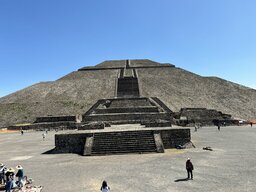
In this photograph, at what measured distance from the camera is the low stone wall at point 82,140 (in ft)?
68.7

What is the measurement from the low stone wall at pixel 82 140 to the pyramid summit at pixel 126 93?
25.9 metres

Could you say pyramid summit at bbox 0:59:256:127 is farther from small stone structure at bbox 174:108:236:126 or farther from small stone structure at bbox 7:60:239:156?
small stone structure at bbox 174:108:236:126

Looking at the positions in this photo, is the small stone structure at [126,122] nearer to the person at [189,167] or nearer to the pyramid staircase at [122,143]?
the pyramid staircase at [122,143]

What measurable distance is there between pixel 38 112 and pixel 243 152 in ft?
128

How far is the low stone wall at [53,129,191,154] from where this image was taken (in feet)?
68.7

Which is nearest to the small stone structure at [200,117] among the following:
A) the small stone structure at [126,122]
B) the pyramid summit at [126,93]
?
the small stone structure at [126,122]

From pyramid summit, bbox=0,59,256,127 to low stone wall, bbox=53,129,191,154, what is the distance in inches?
1020

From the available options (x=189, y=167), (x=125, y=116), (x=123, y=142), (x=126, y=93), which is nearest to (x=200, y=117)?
(x=125, y=116)

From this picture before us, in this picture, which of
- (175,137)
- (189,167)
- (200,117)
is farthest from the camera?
(200,117)

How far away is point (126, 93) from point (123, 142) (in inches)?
1403

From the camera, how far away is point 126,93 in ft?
183

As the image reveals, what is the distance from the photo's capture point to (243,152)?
18.6m

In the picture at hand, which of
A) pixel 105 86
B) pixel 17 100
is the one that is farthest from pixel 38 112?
pixel 105 86

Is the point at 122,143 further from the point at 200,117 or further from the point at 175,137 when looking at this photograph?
the point at 200,117
